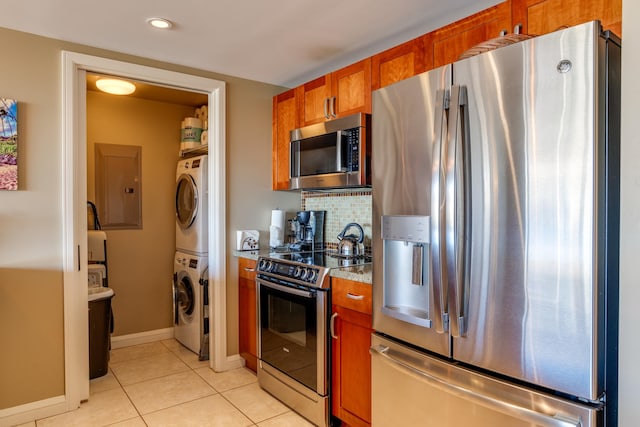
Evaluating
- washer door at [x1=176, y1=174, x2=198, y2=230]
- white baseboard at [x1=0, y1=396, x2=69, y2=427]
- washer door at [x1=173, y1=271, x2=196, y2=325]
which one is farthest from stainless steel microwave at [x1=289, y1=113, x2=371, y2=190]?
white baseboard at [x1=0, y1=396, x2=69, y2=427]

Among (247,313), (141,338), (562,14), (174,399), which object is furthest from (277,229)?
(562,14)

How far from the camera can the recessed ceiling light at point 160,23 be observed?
2248 mm

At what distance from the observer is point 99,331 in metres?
2.94

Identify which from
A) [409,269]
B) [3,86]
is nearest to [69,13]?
[3,86]

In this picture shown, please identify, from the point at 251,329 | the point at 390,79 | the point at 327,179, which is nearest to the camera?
the point at 390,79

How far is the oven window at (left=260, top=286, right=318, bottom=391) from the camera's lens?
2359mm

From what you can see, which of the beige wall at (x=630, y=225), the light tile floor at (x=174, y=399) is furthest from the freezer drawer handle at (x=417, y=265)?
the light tile floor at (x=174, y=399)

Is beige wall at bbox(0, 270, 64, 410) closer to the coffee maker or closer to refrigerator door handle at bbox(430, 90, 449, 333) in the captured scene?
the coffee maker

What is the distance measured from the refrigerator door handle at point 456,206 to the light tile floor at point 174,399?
1.45m

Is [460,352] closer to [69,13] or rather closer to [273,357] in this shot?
[273,357]

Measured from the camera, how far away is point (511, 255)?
132cm

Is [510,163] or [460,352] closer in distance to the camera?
[510,163]

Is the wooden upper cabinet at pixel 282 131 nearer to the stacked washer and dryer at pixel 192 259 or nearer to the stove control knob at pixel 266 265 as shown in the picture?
the stacked washer and dryer at pixel 192 259

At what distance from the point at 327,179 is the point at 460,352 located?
148 cm
